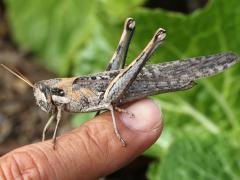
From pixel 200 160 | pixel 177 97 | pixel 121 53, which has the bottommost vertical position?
pixel 200 160

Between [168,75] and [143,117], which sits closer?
[143,117]

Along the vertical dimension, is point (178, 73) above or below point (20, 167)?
above

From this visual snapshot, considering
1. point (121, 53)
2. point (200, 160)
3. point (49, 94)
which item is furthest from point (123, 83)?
point (200, 160)

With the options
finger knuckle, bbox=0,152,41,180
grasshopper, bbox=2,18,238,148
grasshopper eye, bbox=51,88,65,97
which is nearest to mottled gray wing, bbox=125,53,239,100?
grasshopper, bbox=2,18,238,148

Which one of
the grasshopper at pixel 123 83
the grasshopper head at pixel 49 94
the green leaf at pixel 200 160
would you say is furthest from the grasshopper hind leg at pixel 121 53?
the green leaf at pixel 200 160

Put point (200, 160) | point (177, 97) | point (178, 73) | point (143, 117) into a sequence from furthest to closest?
point (177, 97) < point (200, 160) < point (178, 73) < point (143, 117)

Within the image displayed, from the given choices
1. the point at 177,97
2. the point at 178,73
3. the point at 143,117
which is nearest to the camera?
the point at 143,117

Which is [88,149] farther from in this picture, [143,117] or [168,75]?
[168,75]

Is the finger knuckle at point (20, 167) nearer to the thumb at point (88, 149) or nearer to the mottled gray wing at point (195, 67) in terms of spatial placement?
the thumb at point (88, 149)
